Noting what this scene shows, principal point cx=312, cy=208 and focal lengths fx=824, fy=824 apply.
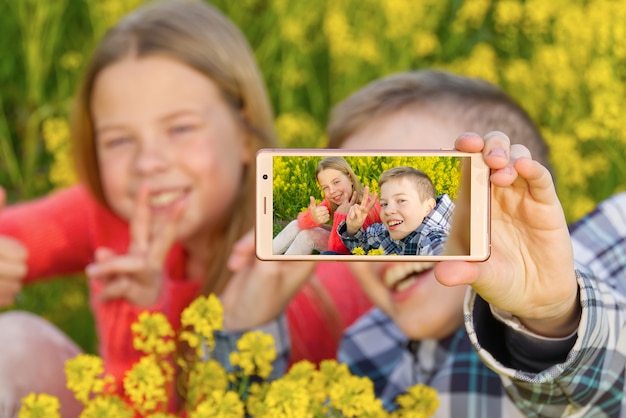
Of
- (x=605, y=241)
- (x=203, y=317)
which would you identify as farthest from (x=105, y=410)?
(x=605, y=241)

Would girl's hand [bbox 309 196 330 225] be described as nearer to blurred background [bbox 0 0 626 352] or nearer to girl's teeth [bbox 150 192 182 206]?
girl's teeth [bbox 150 192 182 206]

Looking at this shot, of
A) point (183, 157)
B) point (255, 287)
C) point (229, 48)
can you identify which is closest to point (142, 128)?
point (183, 157)

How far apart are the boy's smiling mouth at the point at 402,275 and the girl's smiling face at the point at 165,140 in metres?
0.41

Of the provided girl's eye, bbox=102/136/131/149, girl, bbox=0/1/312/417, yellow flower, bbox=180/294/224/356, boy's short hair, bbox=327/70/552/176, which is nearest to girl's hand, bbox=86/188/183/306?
girl, bbox=0/1/312/417

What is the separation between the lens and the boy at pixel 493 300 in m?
0.83

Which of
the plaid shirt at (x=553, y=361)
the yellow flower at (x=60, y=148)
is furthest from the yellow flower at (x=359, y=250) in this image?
the yellow flower at (x=60, y=148)

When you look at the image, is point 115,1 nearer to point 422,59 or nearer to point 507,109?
point 422,59

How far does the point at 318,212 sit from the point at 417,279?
1.33 ft

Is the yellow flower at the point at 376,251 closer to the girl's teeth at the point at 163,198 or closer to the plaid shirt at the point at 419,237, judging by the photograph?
the plaid shirt at the point at 419,237

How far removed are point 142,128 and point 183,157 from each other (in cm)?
9

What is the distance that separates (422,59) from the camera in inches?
87.1

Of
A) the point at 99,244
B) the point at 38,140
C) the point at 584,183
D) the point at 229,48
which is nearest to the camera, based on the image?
the point at 229,48

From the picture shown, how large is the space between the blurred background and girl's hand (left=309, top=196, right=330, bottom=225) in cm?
82

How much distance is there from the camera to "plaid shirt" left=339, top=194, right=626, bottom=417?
35.2 inches
